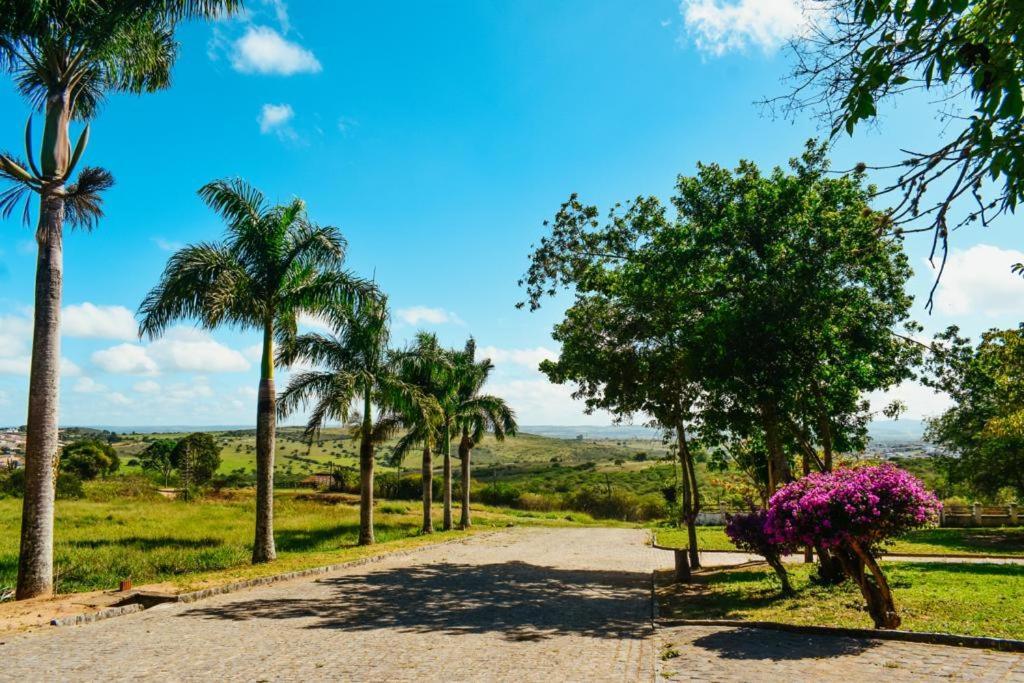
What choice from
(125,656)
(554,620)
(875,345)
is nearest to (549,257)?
(875,345)

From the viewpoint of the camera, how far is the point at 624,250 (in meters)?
17.9

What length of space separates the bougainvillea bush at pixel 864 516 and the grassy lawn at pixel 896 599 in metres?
0.77

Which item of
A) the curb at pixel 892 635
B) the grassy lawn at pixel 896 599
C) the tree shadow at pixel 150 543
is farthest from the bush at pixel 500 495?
the curb at pixel 892 635

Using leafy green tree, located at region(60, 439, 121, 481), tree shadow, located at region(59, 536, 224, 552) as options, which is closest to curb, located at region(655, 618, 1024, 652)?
tree shadow, located at region(59, 536, 224, 552)

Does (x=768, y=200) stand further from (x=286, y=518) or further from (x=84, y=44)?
(x=286, y=518)

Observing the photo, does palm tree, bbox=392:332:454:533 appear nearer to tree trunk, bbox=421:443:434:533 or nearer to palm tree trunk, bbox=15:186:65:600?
tree trunk, bbox=421:443:434:533

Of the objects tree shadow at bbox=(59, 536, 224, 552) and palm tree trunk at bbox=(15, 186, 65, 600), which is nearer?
palm tree trunk at bbox=(15, 186, 65, 600)

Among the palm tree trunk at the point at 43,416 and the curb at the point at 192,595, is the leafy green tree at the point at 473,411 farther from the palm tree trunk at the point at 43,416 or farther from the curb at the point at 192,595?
the palm tree trunk at the point at 43,416

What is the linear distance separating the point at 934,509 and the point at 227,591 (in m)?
12.6

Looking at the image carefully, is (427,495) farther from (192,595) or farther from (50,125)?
(50,125)

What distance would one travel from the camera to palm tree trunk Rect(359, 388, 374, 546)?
2266 cm

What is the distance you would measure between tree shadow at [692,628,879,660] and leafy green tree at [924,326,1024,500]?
9810 millimetres

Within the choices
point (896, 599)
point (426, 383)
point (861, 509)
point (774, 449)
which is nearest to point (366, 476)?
point (426, 383)

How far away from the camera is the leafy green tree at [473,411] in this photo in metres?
31.7
